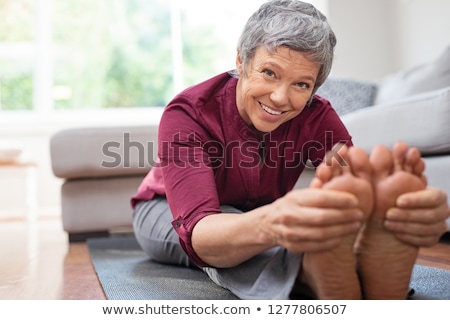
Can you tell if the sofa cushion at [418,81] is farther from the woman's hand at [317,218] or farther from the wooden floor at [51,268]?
the woman's hand at [317,218]

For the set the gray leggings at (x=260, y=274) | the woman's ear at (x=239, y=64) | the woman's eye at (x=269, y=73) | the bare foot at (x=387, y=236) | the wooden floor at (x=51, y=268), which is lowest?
the wooden floor at (x=51, y=268)

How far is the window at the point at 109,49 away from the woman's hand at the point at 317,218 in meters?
3.92

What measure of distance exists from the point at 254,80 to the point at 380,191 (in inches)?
16.5

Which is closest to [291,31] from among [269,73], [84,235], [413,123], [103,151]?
[269,73]

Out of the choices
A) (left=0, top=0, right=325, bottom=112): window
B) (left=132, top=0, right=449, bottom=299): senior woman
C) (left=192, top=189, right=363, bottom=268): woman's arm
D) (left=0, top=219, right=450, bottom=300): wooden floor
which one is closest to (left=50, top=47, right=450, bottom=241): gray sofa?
(left=0, top=219, right=450, bottom=300): wooden floor

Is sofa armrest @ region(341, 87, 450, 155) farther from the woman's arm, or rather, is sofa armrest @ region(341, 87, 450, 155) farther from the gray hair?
the woman's arm

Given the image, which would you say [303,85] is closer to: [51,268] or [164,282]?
[164,282]

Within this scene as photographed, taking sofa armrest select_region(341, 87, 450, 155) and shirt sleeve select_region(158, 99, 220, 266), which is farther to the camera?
sofa armrest select_region(341, 87, 450, 155)

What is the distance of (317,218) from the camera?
2.41 feet

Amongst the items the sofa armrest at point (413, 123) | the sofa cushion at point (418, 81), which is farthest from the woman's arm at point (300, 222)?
the sofa cushion at point (418, 81)

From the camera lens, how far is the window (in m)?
4.45

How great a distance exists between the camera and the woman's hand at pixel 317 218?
73cm
